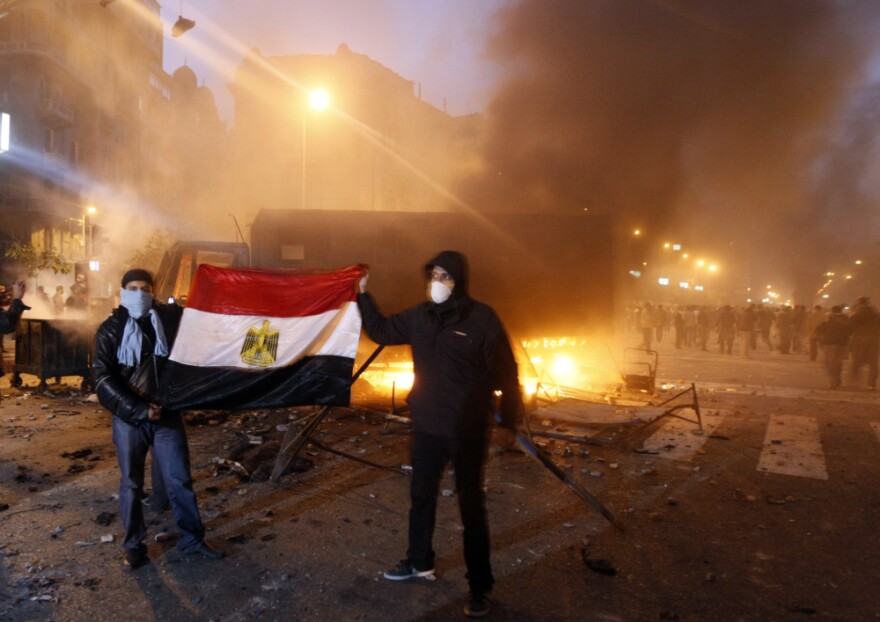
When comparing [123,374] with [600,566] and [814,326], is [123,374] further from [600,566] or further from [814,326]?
[814,326]

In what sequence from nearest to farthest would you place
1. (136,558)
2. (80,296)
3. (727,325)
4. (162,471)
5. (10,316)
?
(136,558), (162,471), (10,316), (80,296), (727,325)

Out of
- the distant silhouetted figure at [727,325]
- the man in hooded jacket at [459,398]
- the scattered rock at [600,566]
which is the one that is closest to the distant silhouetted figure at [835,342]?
the distant silhouetted figure at [727,325]

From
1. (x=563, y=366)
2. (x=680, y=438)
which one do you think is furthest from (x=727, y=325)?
(x=680, y=438)

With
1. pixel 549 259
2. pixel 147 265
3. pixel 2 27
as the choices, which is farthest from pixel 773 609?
pixel 2 27

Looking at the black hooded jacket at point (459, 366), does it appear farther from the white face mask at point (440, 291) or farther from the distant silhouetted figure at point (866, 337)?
the distant silhouetted figure at point (866, 337)

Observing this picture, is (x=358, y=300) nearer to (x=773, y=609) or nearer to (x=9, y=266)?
(x=773, y=609)

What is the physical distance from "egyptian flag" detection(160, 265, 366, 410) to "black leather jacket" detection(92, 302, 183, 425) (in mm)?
596

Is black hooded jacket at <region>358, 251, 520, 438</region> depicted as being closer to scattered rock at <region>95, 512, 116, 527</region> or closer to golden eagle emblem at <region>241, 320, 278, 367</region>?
golden eagle emblem at <region>241, 320, 278, 367</region>

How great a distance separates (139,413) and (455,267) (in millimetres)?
2081

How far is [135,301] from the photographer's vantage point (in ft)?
11.5

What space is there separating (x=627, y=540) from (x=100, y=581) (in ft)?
11.4

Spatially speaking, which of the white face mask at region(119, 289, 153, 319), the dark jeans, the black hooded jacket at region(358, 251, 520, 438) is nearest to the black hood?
the black hooded jacket at region(358, 251, 520, 438)

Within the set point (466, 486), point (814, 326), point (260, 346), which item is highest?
point (814, 326)

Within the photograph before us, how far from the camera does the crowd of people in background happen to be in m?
11.6
